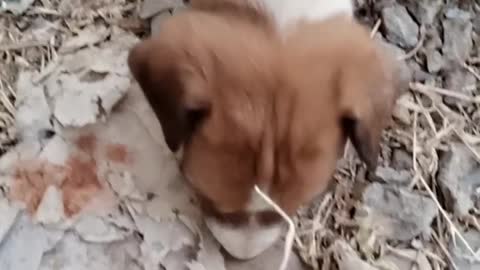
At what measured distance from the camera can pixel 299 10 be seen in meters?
1.61

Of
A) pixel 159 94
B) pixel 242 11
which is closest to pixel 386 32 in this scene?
pixel 242 11

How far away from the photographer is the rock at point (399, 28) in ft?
7.13

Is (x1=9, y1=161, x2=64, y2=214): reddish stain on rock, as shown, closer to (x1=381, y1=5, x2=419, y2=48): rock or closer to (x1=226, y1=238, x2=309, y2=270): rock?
(x1=226, y1=238, x2=309, y2=270): rock

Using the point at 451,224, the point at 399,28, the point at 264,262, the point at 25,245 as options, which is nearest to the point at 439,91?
the point at 399,28

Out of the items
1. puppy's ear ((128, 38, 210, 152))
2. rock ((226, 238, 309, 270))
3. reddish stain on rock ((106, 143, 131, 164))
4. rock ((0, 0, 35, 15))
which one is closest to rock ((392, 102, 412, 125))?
rock ((226, 238, 309, 270))

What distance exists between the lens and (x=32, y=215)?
72.4 inches

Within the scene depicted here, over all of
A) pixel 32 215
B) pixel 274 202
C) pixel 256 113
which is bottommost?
pixel 32 215

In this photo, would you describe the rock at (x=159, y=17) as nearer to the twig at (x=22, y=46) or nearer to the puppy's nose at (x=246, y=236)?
the twig at (x=22, y=46)

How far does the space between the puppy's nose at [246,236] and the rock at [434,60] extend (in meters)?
0.59

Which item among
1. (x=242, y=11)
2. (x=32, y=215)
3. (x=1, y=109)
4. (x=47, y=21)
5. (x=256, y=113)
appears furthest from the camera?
(x=47, y=21)

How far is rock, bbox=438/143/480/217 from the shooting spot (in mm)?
1960

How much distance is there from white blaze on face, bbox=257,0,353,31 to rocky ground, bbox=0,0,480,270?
1.35ft

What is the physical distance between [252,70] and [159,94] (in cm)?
15

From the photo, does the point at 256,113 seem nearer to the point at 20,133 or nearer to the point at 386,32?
the point at 20,133
